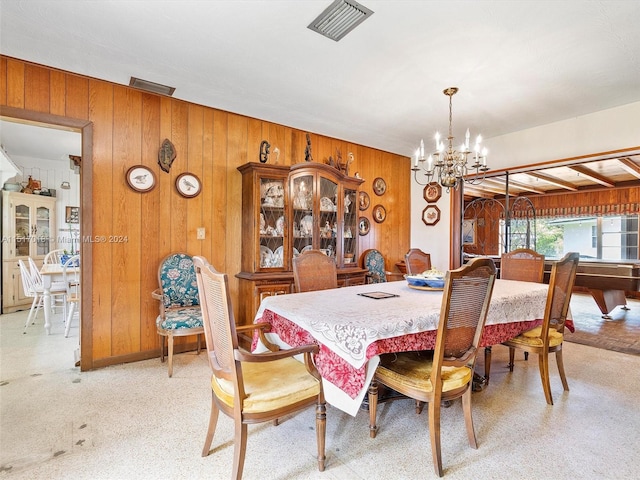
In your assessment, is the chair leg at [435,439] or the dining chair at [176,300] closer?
the chair leg at [435,439]

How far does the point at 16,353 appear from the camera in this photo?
3223mm

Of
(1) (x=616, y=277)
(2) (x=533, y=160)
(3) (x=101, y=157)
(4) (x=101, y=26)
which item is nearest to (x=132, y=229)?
(3) (x=101, y=157)

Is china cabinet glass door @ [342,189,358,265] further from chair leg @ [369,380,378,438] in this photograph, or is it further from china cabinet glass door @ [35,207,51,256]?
china cabinet glass door @ [35,207,51,256]

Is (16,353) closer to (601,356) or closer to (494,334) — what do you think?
(494,334)

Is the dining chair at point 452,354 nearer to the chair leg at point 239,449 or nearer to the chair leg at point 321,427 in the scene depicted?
the chair leg at point 321,427

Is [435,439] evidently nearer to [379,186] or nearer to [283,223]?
[283,223]

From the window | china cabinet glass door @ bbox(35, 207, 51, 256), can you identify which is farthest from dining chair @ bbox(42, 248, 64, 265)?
the window

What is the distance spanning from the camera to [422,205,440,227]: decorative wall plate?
5016mm

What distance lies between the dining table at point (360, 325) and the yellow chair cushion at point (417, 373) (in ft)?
0.42

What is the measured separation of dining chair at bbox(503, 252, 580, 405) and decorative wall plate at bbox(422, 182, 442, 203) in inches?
107

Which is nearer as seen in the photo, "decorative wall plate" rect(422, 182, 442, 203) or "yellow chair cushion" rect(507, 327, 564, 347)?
"yellow chair cushion" rect(507, 327, 564, 347)

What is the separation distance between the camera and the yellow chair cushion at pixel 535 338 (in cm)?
233

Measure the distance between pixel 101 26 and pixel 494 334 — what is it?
3219 mm

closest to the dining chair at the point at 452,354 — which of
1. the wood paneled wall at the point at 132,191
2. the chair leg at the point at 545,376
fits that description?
the chair leg at the point at 545,376
